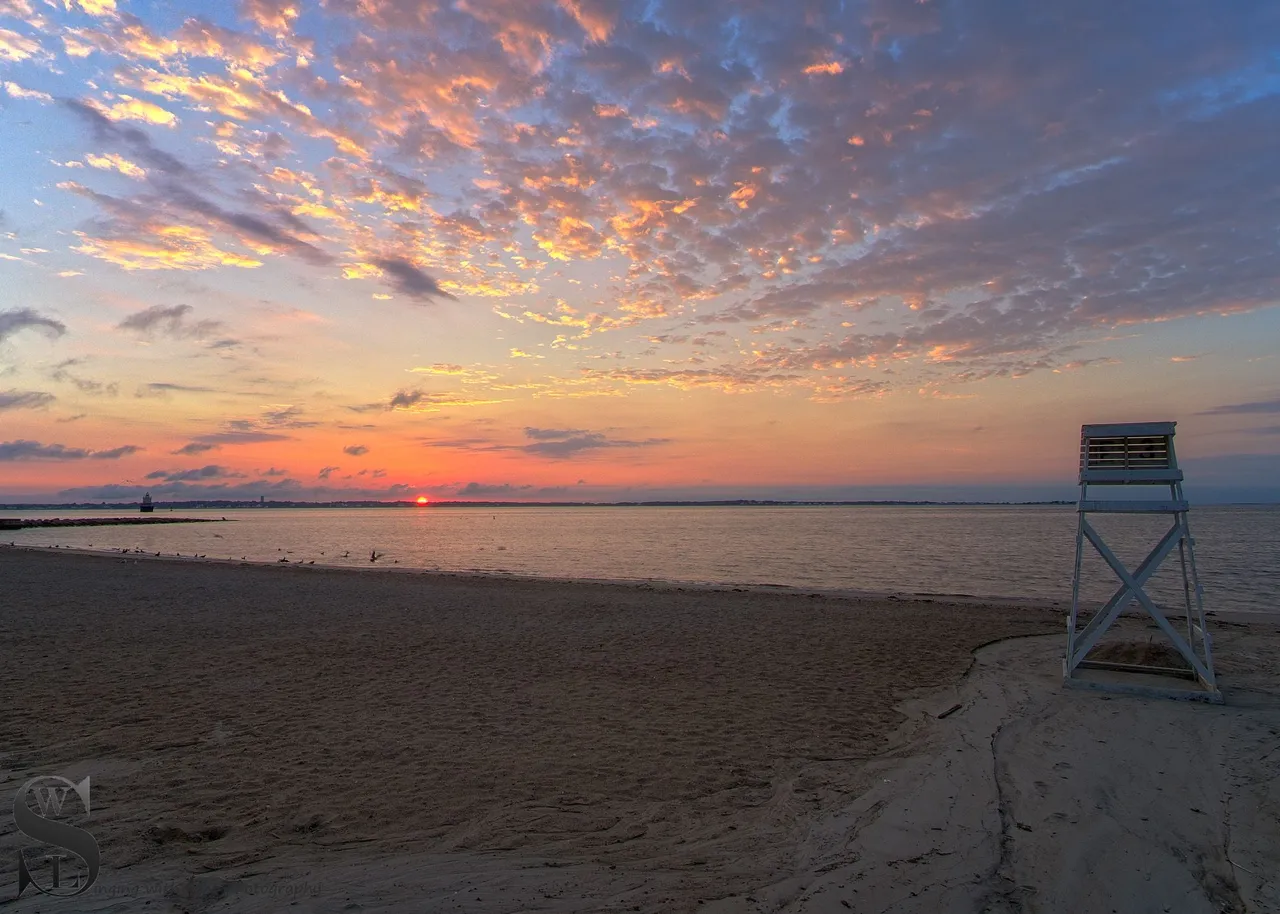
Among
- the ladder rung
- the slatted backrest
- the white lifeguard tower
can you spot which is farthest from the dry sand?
the slatted backrest

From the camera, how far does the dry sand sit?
165 inches

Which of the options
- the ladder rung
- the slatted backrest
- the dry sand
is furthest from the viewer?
the slatted backrest

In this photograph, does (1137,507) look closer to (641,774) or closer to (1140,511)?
(1140,511)

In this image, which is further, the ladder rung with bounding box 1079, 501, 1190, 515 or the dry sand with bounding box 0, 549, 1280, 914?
the ladder rung with bounding box 1079, 501, 1190, 515

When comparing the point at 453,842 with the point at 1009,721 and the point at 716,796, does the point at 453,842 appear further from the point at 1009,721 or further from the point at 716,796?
the point at 1009,721

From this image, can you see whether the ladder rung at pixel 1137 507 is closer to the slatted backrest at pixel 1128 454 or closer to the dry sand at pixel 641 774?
the slatted backrest at pixel 1128 454

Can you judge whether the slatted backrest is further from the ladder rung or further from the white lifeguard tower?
the ladder rung

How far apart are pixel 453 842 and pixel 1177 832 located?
503 cm

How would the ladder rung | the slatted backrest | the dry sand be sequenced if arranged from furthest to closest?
the slatted backrest, the ladder rung, the dry sand

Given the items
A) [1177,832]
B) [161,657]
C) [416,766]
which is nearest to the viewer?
[1177,832]

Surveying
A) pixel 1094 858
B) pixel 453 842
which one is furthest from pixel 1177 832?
pixel 453 842

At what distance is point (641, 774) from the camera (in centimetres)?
611

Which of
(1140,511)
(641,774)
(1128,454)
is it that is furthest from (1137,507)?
(641,774)

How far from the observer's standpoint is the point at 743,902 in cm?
399
